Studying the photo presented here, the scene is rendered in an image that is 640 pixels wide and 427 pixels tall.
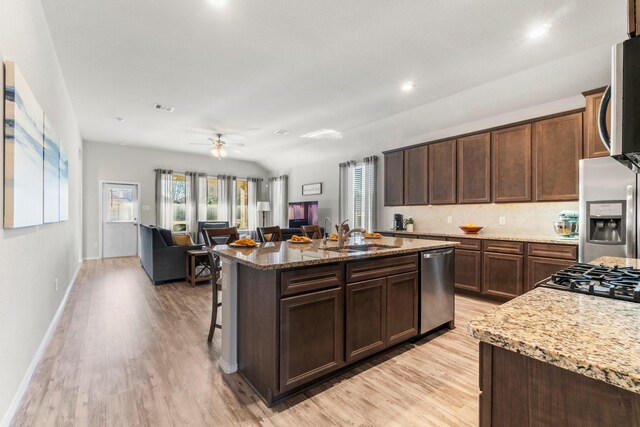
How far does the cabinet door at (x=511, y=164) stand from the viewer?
398cm

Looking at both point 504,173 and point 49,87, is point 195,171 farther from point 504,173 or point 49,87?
point 504,173

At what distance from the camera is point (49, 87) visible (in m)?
2.99

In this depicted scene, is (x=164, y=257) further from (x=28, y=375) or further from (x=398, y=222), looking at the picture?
(x=398, y=222)

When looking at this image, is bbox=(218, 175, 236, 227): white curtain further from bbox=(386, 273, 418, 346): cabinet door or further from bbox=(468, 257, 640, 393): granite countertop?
bbox=(468, 257, 640, 393): granite countertop

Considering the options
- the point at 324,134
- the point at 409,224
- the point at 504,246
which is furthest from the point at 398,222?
the point at 324,134

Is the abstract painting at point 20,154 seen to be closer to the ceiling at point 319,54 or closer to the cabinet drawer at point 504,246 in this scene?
the ceiling at point 319,54

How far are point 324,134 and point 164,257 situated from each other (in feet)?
13.3

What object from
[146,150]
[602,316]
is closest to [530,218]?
[602,316]

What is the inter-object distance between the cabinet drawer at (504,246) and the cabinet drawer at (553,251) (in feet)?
0.36

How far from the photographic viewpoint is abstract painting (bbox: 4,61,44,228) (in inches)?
65.8

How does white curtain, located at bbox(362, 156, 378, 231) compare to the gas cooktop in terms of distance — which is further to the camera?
white curtain, located at bbox(362, 156, 378, 231)

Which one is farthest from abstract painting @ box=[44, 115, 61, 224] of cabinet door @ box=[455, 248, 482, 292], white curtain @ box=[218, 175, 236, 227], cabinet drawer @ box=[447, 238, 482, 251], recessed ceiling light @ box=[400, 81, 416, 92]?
white curtain @ box=[218, 175, 236, 227]

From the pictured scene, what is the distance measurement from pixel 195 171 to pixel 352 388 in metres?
8.31

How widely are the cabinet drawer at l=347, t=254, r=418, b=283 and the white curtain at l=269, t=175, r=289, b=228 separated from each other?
6899 millimetres
